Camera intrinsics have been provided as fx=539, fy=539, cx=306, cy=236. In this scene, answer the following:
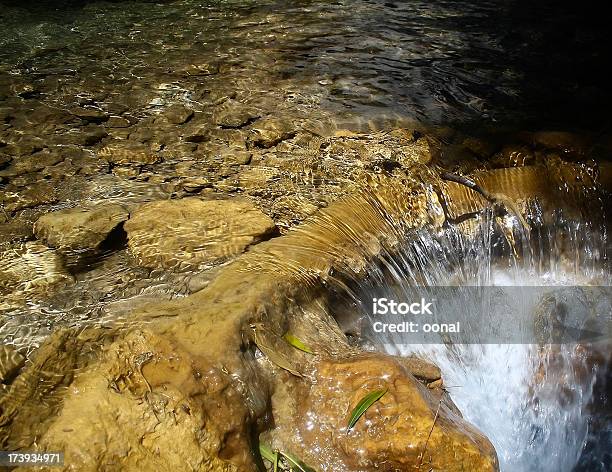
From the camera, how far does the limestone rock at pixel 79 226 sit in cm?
247

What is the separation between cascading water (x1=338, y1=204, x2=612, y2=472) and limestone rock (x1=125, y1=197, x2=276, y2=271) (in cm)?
60

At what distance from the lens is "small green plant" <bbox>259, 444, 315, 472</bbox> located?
67.2 inches

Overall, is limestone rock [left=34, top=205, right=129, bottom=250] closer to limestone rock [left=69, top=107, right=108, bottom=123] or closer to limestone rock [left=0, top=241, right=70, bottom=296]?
limestone rock [left=0, top=241, right=70, bottom=296]

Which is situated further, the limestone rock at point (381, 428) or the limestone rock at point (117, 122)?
the limestone rock at point (117, 122)

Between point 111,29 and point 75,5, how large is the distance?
1238 millimetres

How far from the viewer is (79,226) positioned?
2539 mm

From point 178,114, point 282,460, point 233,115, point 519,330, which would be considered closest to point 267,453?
point 282,460

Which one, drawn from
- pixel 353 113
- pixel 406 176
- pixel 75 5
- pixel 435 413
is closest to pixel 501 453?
pixel 435 413

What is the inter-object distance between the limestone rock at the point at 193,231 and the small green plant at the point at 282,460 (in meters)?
0.87

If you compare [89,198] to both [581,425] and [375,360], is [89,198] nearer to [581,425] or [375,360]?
[375,360]

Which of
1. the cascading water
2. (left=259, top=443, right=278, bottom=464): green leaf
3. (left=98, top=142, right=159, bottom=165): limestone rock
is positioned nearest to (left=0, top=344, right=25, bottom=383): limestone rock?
(left=259, top=443, right=278, bottom=464): green leaf

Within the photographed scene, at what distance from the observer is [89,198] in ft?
9.21

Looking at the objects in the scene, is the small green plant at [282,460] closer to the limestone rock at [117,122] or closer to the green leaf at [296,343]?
the green leaf at [296,343]

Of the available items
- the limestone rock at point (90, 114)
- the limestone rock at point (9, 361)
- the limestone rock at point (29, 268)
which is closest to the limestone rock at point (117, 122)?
the limestone rock at point (90, 114)
